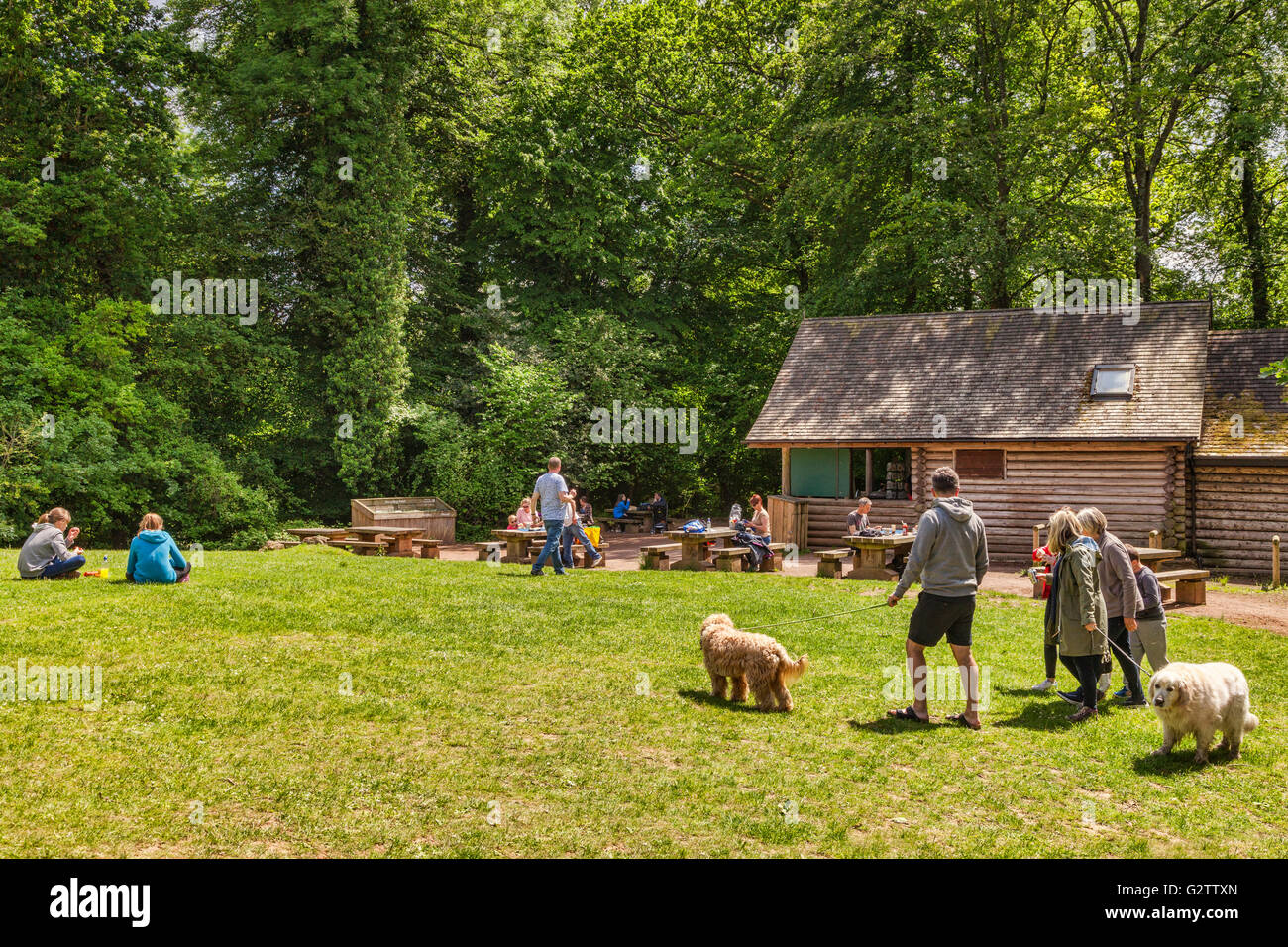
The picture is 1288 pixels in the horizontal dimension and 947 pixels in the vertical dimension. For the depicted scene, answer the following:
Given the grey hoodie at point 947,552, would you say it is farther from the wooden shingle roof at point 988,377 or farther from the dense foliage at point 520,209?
the dense foliage at point 520,209

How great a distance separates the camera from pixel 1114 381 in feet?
73.4

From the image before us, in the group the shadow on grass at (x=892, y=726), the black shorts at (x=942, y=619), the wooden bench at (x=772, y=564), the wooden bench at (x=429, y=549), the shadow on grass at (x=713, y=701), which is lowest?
the shadow on grass at (x=892, y=726)

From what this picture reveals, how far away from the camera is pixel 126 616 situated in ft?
35.6

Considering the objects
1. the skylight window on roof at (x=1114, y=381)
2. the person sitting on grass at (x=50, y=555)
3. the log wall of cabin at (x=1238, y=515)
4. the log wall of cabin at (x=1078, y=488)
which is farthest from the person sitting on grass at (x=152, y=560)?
the log wall of cabin at (x=1238, y=515)

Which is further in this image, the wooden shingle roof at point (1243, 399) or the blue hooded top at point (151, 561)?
the wooden shingle roof at point (1243, 399)

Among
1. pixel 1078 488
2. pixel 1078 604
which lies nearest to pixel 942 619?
pixel 1078 604

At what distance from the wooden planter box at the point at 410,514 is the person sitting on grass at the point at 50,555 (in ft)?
36.4

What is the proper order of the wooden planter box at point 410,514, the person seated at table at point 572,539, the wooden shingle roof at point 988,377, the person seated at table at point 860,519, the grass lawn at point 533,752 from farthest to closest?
the wooden planter box at point 410,514 → the wooden shingle roof at point 988,377 → the person seated at table at point 860,519 → the person seated at table at point 572,539 → the grass lawn at point 533,752

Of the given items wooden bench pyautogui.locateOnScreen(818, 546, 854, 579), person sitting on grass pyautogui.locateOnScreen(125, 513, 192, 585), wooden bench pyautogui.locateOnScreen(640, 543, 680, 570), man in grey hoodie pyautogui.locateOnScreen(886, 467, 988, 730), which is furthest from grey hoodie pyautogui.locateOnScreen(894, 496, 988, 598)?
wooden bench pyautogui.locateOnScreen(640, 543, 680, 570)

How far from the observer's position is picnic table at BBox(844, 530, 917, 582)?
1816cm

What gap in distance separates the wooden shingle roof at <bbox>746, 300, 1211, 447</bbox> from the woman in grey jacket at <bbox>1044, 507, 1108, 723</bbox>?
14.1m

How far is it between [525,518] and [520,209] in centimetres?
1614

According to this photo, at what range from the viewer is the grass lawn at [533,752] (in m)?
5.81

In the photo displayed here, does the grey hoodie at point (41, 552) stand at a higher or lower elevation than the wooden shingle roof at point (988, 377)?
lower
